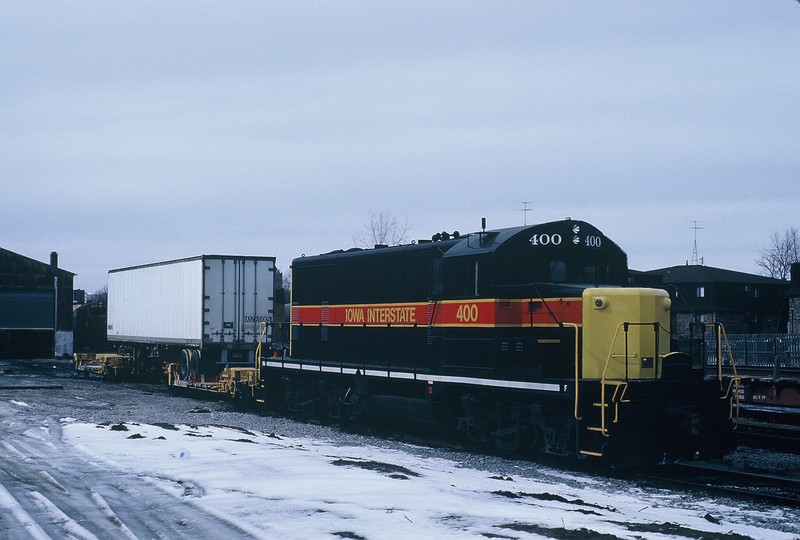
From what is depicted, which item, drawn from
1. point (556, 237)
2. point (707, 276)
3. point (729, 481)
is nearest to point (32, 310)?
point (556, 237)

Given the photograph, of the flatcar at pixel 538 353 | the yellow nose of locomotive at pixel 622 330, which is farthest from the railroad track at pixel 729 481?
the yellow nose of locomotive at pixel 622 330

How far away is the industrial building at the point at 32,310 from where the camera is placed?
163ft

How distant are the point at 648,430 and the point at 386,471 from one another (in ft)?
12.9

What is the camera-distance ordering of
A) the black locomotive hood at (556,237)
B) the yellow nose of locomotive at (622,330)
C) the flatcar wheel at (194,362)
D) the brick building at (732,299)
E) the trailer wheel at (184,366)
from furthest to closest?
the brick building at (732,299) → the trailer wheel at (184,366) → the flatcar wheel at (194,362) → the black locomotive hood at (556,237) → the yellow nose of locomotive at (622,330)

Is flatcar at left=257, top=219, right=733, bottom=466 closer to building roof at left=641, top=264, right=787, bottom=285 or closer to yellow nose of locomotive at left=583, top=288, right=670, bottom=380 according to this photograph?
yellow nose of locomotive at left=583, top=288, right=670, bottom=380

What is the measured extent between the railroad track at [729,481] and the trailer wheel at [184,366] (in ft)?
56.1

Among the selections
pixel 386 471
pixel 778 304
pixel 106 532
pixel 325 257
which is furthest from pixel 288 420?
pixel 778 304

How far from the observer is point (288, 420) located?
68.2 ft

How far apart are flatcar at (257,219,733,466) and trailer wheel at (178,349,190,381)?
11081mm

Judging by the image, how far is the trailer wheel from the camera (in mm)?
27953

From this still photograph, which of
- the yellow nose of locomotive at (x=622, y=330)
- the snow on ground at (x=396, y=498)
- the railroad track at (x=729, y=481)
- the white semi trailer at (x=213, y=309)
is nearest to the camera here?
the snow on ground at (x=396, y=498)

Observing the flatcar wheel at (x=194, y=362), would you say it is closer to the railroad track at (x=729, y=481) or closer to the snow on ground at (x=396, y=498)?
the snow on ground at (x=396, y=498)

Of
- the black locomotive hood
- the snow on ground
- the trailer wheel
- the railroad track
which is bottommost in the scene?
the railroad track

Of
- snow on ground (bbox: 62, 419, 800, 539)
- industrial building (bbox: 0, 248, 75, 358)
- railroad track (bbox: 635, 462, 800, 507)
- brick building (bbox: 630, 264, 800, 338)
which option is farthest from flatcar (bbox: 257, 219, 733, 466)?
brick building (bbox: 630, 264, 800, 338)
